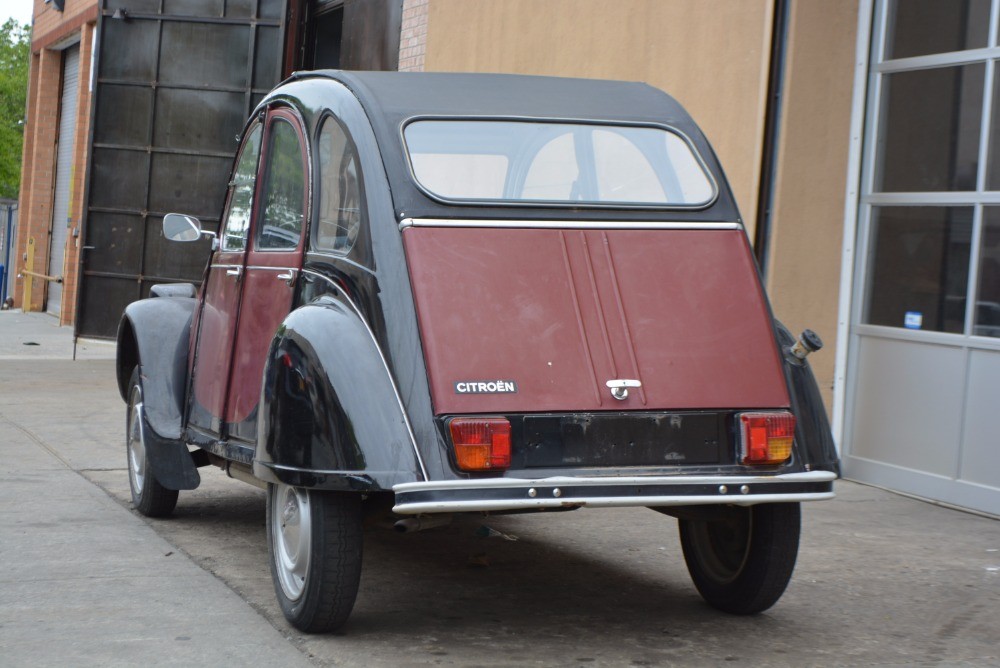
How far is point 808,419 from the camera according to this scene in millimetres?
4738

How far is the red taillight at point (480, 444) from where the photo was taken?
426cm

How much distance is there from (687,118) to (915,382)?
360cm

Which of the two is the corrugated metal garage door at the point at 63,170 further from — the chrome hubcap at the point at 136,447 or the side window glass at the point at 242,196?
the side window glass at the point at 242,196

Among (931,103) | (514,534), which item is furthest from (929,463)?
(514,534)

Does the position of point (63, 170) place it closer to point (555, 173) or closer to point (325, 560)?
point (555, 173)

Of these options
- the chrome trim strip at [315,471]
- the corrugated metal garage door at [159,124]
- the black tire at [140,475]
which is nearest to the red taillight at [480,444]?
the chrome trim strip at [315,471]

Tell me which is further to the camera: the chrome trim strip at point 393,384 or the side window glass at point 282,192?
the side window glass at point 282,192

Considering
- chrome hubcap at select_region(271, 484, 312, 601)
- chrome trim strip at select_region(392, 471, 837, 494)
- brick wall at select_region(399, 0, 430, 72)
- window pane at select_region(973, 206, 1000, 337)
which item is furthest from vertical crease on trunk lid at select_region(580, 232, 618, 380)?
brick wall at select_region(399, 0, 430, 72)

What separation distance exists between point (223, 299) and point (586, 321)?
2.09 m

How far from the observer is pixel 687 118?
541cm

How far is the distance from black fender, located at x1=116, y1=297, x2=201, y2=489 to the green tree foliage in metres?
40.5

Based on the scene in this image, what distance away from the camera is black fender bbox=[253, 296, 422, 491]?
4.30m

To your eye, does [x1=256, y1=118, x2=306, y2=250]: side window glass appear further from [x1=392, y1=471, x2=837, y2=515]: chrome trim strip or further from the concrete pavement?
[x1=392, y1=471, x2=837, y2=515]: chrome trim strip

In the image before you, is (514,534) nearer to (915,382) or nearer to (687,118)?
(687,118)
